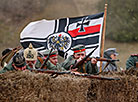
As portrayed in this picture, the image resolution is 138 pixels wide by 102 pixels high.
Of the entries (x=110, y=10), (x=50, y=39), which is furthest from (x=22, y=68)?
(x=110, y=10)

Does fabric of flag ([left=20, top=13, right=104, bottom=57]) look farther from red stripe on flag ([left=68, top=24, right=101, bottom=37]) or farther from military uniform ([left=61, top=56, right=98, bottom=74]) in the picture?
military uniform ([left=61, top=56, right=98, bottom=74])

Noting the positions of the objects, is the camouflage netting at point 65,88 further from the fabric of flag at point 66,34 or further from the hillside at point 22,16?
the hillside at point 22,16

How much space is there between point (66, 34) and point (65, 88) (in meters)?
4.17

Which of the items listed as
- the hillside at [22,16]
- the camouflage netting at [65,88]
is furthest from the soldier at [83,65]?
the hillside at [22,16]

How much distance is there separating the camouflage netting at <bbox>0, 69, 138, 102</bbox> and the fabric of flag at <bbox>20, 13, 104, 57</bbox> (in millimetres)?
2511

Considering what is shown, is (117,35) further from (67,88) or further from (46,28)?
(67,88)

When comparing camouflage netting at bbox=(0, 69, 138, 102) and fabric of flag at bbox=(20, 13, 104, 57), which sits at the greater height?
fabric of flag at bbox=(20, 13, 104, 57)

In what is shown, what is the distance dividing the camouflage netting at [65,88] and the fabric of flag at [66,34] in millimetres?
2511

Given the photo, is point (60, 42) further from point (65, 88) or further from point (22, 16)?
point (22, 16)

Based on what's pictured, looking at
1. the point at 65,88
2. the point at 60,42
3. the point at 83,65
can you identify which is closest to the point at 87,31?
the point at 60,42

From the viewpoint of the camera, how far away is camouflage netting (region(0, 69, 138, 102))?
5098 mm

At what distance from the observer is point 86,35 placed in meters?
9.88

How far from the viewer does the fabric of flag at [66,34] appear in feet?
32.1

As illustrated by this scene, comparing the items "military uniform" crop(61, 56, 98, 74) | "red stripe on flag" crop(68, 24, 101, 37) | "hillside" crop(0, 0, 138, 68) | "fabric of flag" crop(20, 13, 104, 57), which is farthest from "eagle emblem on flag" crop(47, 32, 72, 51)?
"hillside" crop(0, 0, 138, 68)
